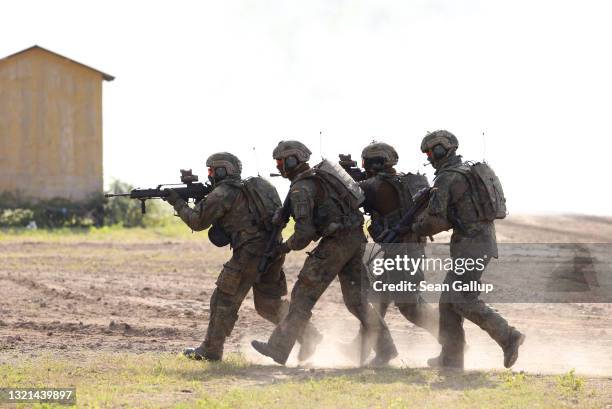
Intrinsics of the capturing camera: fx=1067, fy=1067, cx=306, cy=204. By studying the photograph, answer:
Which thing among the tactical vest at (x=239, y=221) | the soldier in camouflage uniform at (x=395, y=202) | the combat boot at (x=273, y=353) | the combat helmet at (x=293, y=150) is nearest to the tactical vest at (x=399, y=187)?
the soldier in camouflage uniform at (x=395, y=202)

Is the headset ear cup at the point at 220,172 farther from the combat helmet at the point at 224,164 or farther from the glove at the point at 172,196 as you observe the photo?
the glove at the point at 172,196

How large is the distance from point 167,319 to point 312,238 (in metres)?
5.02

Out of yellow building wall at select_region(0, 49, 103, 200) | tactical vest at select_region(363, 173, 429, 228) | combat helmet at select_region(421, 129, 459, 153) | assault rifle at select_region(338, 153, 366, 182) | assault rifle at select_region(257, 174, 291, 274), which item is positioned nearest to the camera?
combat helmet at select_region(421, 129, 459, 153)

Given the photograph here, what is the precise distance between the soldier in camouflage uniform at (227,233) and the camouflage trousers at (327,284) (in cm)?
48

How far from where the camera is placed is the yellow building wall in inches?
1286

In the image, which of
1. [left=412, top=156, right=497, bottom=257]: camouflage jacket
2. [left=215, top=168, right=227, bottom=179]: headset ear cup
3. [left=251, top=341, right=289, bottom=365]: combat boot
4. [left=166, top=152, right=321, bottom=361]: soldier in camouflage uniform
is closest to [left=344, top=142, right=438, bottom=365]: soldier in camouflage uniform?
[left=412, top=156, right=497, bottom=257]: camouflage jacket

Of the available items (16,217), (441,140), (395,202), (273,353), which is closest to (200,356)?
(273,353)

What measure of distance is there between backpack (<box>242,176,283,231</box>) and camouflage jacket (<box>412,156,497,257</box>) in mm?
1688

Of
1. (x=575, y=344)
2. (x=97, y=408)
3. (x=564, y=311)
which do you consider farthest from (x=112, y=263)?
(x=97, y=408)

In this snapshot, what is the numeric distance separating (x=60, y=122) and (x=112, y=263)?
1147 cm

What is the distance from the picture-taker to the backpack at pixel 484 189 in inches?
401

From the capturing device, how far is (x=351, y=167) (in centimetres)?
1179

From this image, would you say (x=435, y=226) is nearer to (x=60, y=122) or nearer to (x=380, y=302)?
(x=380, y=302)

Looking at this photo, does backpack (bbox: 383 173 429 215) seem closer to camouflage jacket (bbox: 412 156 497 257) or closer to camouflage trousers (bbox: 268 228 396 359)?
camouflage trousers (bbox: 268 228 396 359)
